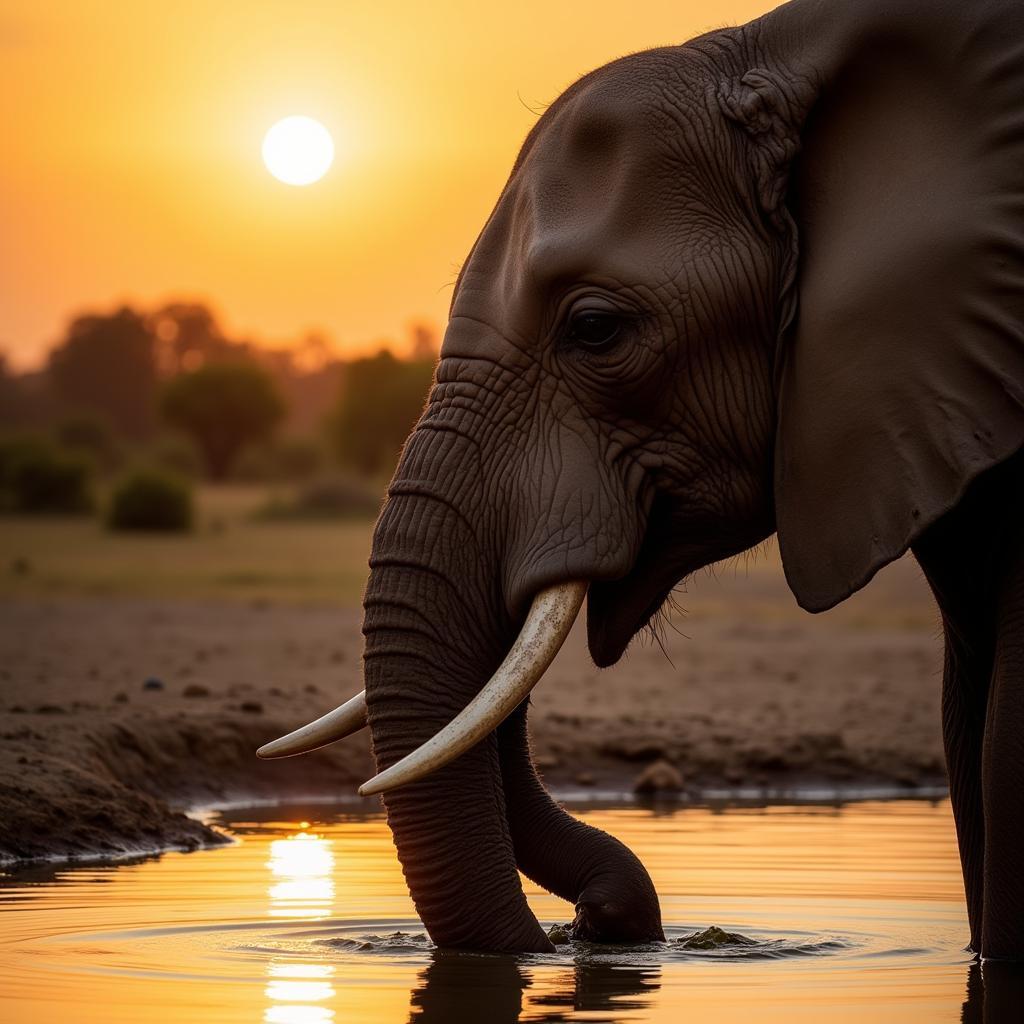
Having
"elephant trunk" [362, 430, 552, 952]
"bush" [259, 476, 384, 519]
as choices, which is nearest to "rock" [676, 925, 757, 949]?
"elephant trunk" [362, 430, 552, 952]

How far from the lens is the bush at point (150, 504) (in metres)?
32.1

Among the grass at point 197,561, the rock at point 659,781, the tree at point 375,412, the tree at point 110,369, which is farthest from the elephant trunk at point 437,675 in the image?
the tree at point 110,369

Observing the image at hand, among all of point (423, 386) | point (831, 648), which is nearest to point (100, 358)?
point (423, 386)

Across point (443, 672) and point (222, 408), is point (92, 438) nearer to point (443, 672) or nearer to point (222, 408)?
point (222, 408)

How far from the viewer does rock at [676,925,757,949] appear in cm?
555

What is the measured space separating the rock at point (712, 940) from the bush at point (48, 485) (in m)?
32.6

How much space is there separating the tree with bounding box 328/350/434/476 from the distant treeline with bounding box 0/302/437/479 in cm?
3

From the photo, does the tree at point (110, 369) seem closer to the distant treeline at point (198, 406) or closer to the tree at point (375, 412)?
the distant treeline at point (198, 406)

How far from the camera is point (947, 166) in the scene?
177 inches

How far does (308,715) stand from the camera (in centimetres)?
1048

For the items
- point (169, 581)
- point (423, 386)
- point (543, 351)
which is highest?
point (423, 386)

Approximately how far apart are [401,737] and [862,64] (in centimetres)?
163

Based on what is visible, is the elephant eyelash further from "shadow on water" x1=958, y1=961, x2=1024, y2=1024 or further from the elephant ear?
"shadow on water" x1=958, y1=961, x2=1024, y2=1024

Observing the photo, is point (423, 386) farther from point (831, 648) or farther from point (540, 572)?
point (540, 572)
